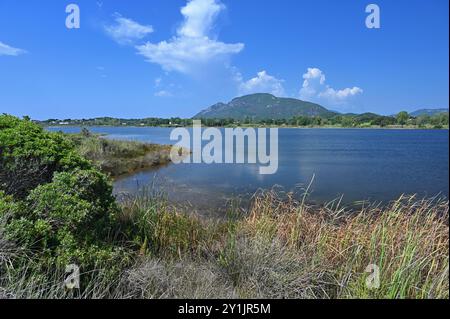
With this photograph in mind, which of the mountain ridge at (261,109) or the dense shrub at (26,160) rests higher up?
the mountain ridge at (261,109)

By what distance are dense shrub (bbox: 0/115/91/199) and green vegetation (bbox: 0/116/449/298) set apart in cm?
1

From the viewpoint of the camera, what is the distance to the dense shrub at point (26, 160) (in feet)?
13.3

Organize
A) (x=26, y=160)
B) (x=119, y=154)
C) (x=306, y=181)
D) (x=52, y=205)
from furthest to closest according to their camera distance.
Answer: (x=119, y=154) → (x=306, y=181) → (x=26, y=160) → (x=52, y=205)

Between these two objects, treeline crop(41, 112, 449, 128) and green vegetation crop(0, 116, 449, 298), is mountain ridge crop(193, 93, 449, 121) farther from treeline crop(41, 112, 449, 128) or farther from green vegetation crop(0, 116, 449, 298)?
green vegetation crop(0, 116, 449, 298)

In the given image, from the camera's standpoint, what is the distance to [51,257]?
3381mm

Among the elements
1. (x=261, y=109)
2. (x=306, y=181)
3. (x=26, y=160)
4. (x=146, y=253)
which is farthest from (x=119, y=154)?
(x=261, y=109)

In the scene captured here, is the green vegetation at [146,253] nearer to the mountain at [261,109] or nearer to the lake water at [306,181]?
the lake water at [306,181]

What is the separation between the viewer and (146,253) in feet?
13.9

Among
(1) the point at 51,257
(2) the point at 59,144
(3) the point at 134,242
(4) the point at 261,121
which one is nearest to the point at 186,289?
(3) the point at 134,242

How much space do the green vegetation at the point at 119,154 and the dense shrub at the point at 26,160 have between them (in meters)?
15.8

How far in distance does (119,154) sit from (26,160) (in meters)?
21.8

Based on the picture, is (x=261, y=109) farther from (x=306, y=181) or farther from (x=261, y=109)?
(x=306, y=181)

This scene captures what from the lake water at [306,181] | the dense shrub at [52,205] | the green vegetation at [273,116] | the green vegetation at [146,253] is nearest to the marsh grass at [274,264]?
the green vegetation at [146,253]
